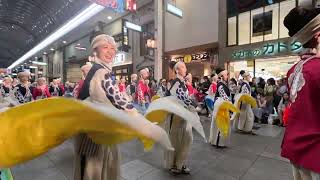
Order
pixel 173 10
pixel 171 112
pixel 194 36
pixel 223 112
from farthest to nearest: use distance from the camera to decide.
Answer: pixel 194 36
pixel 173 10
pixel 223 112
pixel 171 112

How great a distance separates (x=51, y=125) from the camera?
116 centimetres

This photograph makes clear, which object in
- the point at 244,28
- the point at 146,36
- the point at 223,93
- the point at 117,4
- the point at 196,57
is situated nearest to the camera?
the point at 223,93

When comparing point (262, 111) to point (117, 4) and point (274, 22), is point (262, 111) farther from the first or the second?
point (117, 4)

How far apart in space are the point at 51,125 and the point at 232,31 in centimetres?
1413

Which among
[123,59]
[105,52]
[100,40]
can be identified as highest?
[123,59]

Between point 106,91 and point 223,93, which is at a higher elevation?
point 106,91

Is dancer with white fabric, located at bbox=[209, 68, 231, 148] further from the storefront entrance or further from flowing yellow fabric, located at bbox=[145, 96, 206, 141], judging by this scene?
the storefront entrance

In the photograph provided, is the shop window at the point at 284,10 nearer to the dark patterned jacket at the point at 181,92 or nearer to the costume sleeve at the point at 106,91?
the dark patterned jacket at the point at 181,92

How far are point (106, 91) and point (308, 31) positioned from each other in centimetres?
146

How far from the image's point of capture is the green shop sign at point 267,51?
11492 millimetres

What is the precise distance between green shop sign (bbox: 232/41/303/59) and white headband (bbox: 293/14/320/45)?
10499 mm

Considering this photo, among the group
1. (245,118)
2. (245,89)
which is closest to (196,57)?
(245,118)

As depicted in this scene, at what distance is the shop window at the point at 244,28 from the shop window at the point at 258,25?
24 cm

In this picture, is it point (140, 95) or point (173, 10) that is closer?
point (140, 95)
